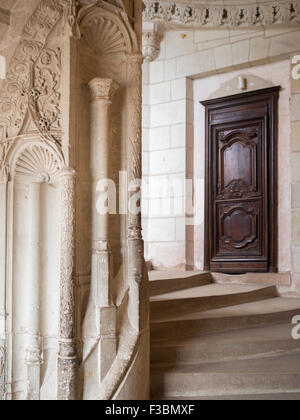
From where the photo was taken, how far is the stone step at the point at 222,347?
3141mm

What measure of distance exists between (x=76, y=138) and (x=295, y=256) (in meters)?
3.03

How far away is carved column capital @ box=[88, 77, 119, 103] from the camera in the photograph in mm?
2625

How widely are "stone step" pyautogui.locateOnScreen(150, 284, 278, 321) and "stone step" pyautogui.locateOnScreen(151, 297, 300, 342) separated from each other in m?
0.07

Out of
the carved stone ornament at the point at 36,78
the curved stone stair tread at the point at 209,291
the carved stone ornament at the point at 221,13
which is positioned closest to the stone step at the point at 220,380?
the curved stone stair tread at the point at 209,291

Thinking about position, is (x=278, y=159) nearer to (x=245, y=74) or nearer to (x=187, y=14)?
(x=245, y=74)

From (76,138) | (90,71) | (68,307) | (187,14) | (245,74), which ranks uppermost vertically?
(187,14)

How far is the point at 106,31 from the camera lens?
273 centimetres

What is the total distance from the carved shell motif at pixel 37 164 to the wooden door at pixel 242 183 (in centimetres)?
306

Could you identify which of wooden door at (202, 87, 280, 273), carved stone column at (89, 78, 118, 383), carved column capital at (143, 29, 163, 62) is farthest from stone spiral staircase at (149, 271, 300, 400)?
carved column capital at (143, 29, 163, 62)

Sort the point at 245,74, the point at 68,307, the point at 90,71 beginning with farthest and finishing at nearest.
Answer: the point at 245,74 → the point at 90,71 → the point at 68,307

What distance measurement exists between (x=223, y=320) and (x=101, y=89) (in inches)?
74.1

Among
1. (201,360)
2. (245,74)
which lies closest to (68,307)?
(201,360)

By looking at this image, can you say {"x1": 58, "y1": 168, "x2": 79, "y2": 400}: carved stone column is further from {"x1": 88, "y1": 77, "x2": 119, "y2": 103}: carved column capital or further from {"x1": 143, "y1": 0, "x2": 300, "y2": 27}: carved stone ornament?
{"x1": 143, "y1": 0, "x2": 300, "y2": 27}: carved stone ornament

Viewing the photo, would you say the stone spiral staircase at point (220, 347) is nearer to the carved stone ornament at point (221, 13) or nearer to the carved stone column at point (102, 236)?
the carved stone column at point (102, 236)
